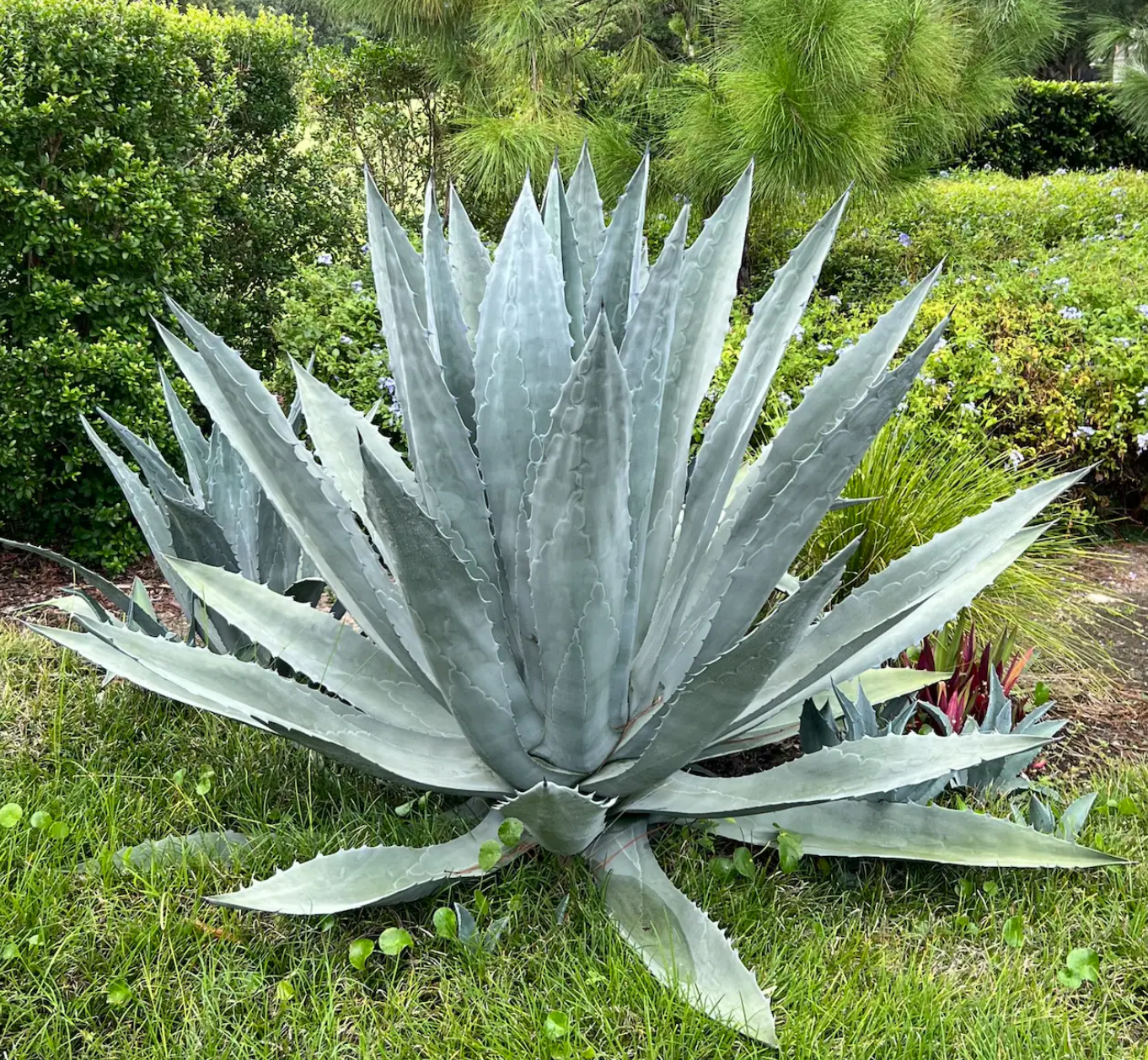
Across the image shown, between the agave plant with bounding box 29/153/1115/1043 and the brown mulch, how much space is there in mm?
1636

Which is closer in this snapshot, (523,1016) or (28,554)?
(523,1016)

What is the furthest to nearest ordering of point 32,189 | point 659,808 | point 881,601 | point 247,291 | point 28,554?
point 247,291
point 28,554
point 32,189
point 881,601
point 659,808

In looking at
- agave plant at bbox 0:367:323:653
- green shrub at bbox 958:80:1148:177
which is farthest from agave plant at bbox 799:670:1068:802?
green shrub at bbox 958:80:1148:177

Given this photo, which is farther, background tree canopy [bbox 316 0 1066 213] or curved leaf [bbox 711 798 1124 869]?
background tree canopy [bbox 316 0 1066 213]

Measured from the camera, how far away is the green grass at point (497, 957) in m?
1.53

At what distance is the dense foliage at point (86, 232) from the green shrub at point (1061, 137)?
13607 mm

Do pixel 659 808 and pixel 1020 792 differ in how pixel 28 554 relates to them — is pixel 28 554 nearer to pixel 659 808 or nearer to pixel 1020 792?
pixel 659 808

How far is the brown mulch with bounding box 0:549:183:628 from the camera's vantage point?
3.40 m

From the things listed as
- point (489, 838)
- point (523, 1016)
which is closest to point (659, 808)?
point (489, 838)

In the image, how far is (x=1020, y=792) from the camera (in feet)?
7.20

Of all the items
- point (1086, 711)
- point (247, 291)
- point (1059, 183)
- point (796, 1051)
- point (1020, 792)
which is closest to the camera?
point (796, 1051)

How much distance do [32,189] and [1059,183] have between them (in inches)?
421

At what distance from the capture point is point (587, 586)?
1614 mm

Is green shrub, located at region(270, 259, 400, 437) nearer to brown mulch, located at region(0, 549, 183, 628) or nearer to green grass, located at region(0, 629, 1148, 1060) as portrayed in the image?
brown mulch, located at region(0, 549, 183, 628)
